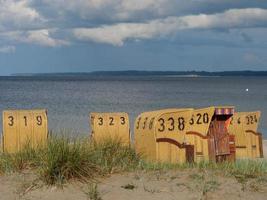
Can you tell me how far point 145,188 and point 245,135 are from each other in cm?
951

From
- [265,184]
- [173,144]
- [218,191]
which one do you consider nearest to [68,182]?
[218,191]

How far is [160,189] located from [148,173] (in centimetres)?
69

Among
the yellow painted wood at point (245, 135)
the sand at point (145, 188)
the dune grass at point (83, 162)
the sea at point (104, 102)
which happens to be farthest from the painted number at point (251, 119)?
the sand at point (145, 188)

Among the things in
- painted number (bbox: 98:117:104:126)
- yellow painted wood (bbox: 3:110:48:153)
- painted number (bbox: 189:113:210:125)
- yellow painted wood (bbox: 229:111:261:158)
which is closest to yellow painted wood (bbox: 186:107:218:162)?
painted number (bbox: 189:113:210:125)

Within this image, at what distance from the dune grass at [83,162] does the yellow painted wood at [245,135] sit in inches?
293

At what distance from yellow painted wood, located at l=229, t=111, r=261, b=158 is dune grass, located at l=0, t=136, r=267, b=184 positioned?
7.45 meters

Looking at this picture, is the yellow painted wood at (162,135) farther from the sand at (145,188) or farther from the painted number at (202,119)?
the sand at (145,188)

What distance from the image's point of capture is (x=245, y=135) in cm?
1611

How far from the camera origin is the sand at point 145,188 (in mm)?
6836

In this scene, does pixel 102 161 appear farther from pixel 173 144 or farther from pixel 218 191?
pixel 173 144

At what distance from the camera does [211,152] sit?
37.7ft

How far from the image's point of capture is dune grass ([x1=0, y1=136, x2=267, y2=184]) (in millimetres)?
7172

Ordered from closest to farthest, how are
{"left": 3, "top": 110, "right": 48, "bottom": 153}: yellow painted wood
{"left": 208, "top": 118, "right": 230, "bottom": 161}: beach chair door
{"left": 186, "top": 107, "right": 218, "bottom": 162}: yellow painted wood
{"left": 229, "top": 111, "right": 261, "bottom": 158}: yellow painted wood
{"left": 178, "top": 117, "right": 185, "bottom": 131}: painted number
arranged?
{"left": 178, "top": 117, "right": 185, "bottom": 131}: painted number → {"left": 186, "top": 107, "right": 218, "bottom": 162}: yellow painted wood → {"left": 3, "top": 110, "right": 48, "bottom": 153}: yellow painted wood → {"left": 208, "top": 118, "right": 230, "bottom": 161}: beach chair door → {"left": 229, "top": 111, "right": 261, "bottom": 158}: yellow painted wood

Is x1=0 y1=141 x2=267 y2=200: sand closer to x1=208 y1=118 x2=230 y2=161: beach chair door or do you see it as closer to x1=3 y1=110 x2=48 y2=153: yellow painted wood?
x1=3 y1=110 x2=48 y2=153: yellow painted wood
